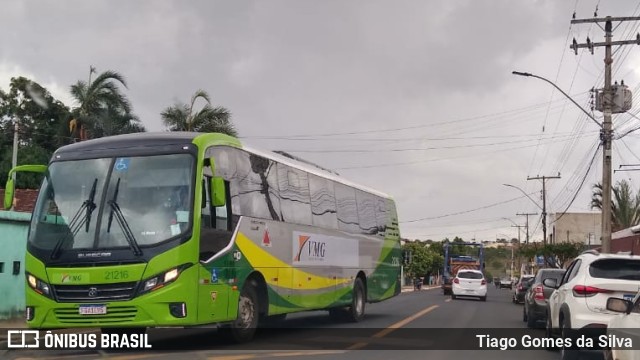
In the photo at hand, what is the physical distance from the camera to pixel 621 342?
743cm

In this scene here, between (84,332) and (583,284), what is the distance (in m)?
10.2

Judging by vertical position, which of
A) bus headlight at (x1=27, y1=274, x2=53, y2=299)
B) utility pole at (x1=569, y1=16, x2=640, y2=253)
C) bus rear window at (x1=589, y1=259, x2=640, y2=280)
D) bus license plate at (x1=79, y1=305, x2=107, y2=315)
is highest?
utility pole at (x1=569, y1=16, x2=640, y2=253)

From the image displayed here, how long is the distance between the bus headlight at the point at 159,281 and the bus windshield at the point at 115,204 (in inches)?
21.1

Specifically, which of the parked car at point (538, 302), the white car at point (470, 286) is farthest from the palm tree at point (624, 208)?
the parked car at point (538, 302)

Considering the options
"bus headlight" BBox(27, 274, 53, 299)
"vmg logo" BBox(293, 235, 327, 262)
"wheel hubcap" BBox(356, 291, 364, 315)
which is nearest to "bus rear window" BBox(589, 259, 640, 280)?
"vmg logo" BBox(293, 235, 327, 262)

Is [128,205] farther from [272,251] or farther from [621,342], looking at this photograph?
[621,342]

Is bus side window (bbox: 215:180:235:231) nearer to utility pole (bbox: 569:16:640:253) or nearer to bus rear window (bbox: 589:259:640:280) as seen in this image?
bus rear window (bbox: 589:259:640:280)

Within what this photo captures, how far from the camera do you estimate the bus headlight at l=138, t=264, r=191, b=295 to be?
10.8m

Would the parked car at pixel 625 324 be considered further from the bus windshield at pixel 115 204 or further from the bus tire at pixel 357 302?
the bus tire at pixel 357 302

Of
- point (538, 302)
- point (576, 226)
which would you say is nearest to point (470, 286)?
point (538, 302)

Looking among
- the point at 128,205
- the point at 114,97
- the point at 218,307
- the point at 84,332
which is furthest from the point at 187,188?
the point at 114,97

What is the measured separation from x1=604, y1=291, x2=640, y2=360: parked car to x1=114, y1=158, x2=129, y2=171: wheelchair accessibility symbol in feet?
24.9

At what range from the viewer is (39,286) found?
1126cm

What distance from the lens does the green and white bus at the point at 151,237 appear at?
427 inches
